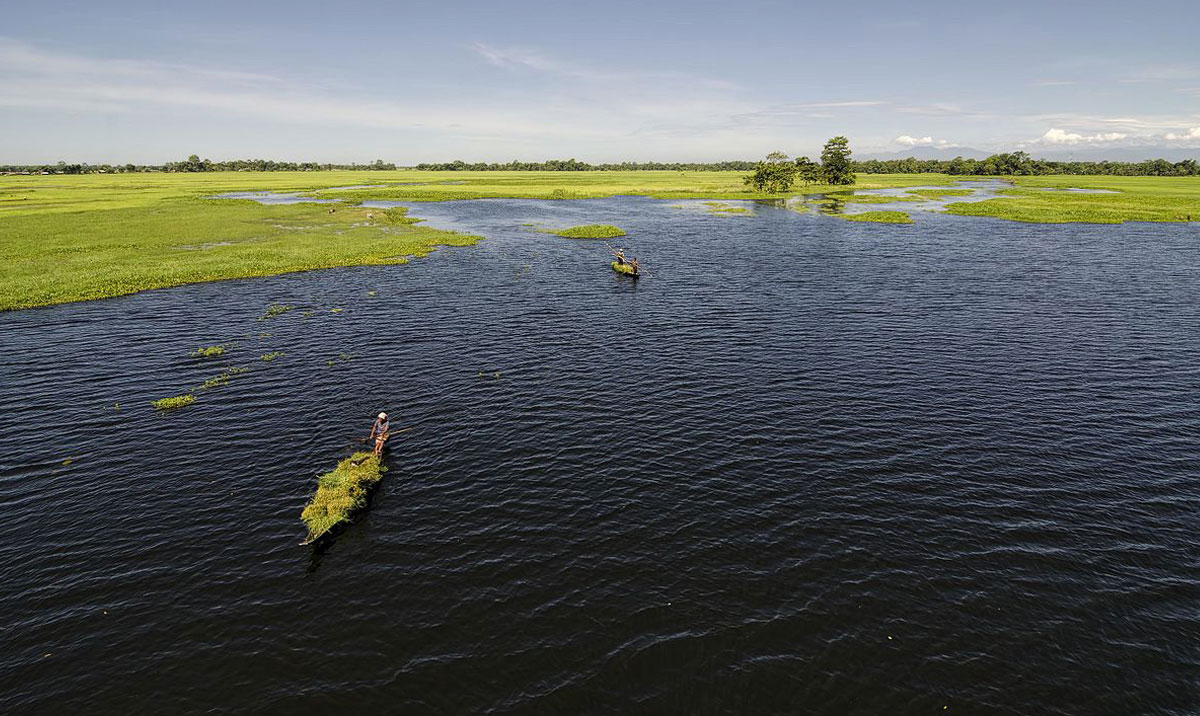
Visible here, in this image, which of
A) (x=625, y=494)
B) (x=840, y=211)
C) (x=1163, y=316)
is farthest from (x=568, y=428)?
(x=840, y=211)

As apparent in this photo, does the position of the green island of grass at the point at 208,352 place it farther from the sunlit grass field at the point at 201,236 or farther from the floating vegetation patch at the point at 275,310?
the sunlit grass field at the point at 201,236

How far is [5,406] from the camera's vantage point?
36312mm

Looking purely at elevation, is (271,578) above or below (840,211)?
below

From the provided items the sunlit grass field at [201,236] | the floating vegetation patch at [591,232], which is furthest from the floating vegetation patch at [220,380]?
the floating vegetation patch at [591,232]

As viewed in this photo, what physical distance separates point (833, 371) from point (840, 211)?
119 metres

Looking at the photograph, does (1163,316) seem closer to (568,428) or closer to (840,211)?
(568,428)

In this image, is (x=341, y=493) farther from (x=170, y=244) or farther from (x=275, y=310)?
(x=170, y=244)

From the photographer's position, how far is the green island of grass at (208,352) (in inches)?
1761

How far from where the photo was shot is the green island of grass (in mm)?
44719

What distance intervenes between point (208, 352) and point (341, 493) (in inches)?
1093

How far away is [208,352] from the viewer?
45156 mm

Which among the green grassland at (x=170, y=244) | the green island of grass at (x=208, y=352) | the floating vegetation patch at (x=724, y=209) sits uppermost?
the floating vegetation patch at (x=724, y=209)

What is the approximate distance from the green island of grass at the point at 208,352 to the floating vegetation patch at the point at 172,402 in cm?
831

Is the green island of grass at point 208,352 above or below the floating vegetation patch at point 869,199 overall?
below
